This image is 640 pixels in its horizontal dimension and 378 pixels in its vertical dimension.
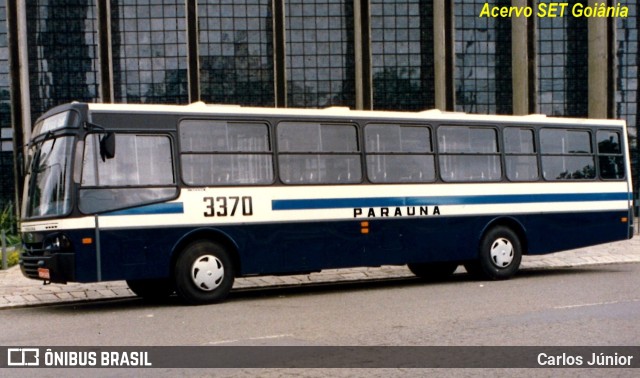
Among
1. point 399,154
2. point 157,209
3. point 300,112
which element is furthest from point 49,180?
point 399,154

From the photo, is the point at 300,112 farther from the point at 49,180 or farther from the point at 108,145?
the point at 49,180

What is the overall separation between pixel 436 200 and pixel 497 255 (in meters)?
1.61

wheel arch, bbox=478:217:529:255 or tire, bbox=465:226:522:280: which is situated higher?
wheel arch, bbox=478:217:529:255

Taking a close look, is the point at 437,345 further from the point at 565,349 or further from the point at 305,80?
the point at 305,80

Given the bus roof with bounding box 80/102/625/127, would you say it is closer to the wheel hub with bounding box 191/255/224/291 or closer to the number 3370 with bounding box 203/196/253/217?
the number 3370 with bounding box 203/196/253/217

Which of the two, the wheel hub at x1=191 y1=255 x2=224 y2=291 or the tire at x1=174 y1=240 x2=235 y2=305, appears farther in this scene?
the wheel hub at x1=191 y1=255 x2=224 y2=291

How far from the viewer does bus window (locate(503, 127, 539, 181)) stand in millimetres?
15344

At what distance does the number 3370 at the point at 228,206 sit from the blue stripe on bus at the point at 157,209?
1.31 ft

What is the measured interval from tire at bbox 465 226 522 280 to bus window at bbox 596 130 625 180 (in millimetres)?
2465

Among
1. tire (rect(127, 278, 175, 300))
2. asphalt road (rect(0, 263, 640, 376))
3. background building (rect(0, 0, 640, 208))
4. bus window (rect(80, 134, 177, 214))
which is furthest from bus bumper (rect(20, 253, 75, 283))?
background building (rect(0, 0, 640, 208))

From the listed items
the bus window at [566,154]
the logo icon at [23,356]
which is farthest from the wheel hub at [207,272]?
the bus window at [566,154]

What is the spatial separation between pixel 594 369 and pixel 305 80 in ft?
88.0

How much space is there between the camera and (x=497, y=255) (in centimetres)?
1512

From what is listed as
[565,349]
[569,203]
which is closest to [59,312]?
[565,349]
